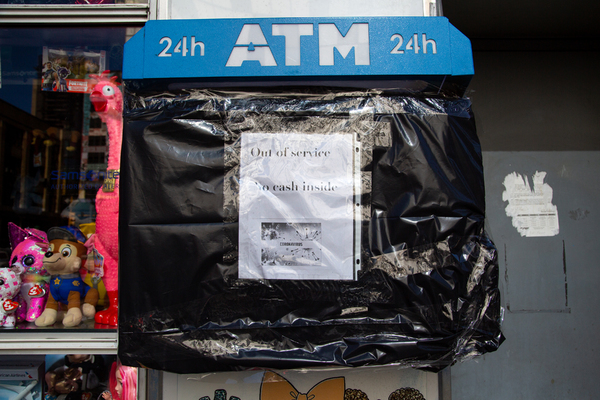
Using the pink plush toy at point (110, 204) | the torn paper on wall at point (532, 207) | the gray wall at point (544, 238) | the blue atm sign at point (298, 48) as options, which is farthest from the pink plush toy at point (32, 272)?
the torn paper on wall at point (532, 207)

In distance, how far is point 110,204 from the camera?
1.53 m

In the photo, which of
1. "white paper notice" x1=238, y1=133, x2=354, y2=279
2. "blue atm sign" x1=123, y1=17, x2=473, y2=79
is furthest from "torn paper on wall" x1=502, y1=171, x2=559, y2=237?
"white paper notice" x1=238, y1=133, x2=354, y2=279

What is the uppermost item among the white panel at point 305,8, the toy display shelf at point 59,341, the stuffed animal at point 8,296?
the white panel at point 305,8

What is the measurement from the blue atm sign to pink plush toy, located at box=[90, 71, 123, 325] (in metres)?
0.50

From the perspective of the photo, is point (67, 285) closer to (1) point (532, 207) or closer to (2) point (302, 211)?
(2) point (302, 211)

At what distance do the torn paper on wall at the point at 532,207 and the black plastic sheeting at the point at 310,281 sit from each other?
0.94m

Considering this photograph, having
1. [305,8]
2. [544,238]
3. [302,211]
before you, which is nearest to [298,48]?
[305,8]

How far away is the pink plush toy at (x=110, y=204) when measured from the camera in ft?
4.90

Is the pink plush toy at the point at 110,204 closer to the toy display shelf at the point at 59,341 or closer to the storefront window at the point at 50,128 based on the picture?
the toy display shelf at the point at 59,341

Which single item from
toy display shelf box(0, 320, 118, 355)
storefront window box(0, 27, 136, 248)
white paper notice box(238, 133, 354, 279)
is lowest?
toy display shelf box(0, 320, 118, 355)

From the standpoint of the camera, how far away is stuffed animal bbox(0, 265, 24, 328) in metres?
1.48

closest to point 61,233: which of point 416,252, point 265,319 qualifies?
point 265,319

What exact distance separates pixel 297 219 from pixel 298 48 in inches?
26.7

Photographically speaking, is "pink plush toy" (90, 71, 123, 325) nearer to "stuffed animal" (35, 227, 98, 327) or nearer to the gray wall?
"stuffed animal" (35, 227, 98, 327)
